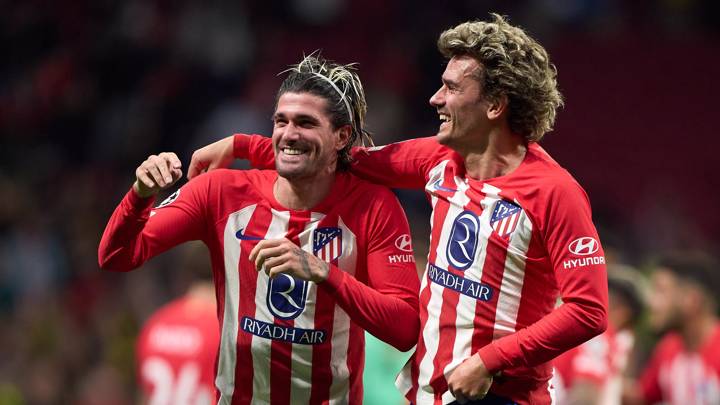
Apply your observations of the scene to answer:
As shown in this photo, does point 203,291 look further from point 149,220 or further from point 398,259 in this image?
point 398,259

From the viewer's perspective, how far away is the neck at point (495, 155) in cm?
425

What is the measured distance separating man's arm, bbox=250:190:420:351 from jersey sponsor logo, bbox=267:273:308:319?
22 cm

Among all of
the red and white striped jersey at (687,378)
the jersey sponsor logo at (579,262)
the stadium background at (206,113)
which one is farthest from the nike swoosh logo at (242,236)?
the stadium background at (206,113)

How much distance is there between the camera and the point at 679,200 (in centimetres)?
1050

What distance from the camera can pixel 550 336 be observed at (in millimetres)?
3906

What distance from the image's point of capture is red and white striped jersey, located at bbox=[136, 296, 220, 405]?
6.70 meters

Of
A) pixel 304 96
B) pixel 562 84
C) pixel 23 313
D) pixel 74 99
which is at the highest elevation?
pixel 304 96

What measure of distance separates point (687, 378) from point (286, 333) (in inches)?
136

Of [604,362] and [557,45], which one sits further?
[557,45]

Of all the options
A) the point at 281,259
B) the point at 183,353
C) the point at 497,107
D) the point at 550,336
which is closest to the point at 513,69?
the point at 497,107

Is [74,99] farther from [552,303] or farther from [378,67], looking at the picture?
[552,303]

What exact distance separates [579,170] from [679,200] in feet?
3.02

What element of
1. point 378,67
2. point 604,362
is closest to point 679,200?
point 378,67

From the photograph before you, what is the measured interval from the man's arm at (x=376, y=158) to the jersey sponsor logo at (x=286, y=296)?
51 centimetres
